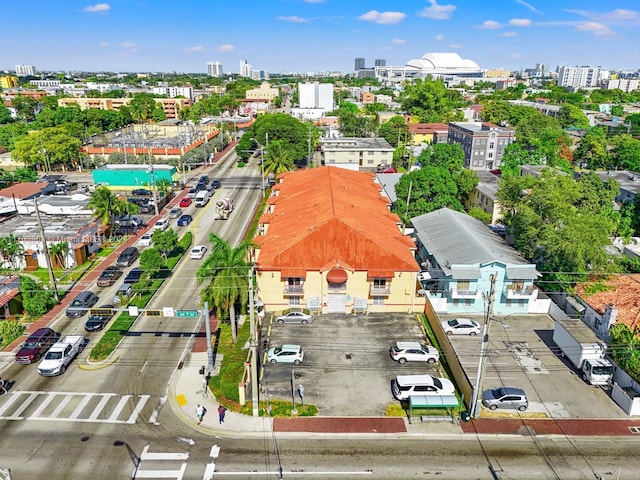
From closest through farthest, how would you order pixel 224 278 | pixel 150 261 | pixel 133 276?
pixel 224 278, pixel 150 261, pixel 133 276

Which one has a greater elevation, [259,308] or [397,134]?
[397,134]

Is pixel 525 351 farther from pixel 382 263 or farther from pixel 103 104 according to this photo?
pixel 103 104

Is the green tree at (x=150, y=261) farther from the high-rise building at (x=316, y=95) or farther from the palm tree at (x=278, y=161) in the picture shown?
the high-rise building at (x=316, y=95)

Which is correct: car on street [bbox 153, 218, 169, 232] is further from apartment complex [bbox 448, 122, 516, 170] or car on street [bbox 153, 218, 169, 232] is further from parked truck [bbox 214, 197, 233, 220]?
apartment complex [bbox 448, 122, 516, 170]

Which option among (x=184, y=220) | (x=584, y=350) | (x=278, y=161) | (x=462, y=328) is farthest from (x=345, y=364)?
(x=278, y=161)

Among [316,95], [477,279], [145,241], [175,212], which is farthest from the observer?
[316,95]

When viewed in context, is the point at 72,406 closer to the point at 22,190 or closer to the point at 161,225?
the point at 161,225

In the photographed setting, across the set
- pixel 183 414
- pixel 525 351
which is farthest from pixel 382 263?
pixel 183 414

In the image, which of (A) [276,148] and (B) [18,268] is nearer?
(B) [18,268]
